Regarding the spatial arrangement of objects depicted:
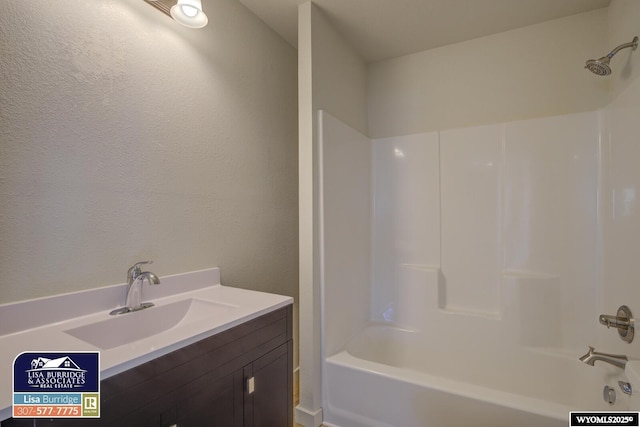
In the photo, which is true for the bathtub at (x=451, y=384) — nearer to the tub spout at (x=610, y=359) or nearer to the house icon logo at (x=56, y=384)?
the tub spout at (x=610, y=359)

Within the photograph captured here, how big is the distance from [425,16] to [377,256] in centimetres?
174

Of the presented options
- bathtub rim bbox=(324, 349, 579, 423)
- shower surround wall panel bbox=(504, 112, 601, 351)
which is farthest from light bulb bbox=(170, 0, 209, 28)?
shower surround wall panel bbox=(504, 112, 601, 351)

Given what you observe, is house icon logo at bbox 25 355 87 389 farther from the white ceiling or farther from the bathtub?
the white ceiling

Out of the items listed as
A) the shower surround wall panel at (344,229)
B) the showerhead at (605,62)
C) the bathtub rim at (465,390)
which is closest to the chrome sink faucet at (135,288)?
the shower surround wall panel at (344,229)

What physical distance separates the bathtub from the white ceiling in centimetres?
212

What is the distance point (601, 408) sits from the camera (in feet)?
4.88

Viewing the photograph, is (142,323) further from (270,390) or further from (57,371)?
(270,390)

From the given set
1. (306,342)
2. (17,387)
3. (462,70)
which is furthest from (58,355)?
(462,70)

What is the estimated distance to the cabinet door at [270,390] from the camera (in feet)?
3.72

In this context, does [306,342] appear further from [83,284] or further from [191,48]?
[191,48]

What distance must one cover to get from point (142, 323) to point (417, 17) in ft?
7.58

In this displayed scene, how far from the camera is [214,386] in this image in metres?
0.99

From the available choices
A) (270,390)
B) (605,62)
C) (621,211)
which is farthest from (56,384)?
(605,62)

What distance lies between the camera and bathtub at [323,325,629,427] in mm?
1326
